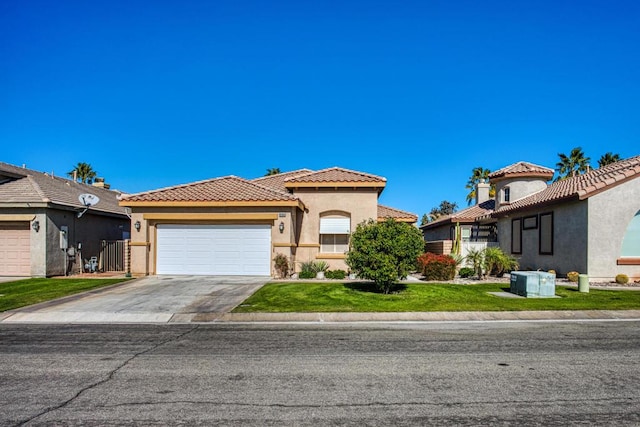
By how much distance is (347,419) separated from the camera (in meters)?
4.29

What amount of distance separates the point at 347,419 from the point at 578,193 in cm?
1535

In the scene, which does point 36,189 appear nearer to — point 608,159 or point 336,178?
point 336,178

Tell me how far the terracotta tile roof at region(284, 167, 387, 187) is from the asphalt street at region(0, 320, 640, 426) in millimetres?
12013

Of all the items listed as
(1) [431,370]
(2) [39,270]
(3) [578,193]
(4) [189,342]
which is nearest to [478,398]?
(1) [431,370]

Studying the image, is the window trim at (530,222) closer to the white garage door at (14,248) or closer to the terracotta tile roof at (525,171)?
the terracotta tile roof at (525,171)

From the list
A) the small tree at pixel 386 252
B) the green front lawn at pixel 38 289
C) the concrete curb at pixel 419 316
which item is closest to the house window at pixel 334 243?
the small tree at pixel 386 252

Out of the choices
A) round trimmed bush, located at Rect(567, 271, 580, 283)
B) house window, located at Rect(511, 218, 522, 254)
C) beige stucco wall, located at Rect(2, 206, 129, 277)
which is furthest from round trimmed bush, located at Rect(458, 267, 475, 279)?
beige stucco wall, located at Rect(2, 206, 129, 277)

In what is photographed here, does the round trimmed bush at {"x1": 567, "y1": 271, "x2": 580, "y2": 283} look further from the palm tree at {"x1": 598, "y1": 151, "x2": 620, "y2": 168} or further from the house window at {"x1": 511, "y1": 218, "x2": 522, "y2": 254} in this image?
the palm tree at {"x1": 598, "y1": 151, "x2": 620, "y2": 168}

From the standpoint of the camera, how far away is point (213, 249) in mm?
18938

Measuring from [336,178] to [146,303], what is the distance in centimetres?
1112

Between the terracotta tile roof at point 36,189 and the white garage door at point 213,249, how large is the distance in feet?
17.6


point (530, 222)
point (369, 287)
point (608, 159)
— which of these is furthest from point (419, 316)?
point (608, 159)

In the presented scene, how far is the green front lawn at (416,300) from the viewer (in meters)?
11.0

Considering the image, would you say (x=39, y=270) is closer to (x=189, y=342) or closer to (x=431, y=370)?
(x=189, y=342)
